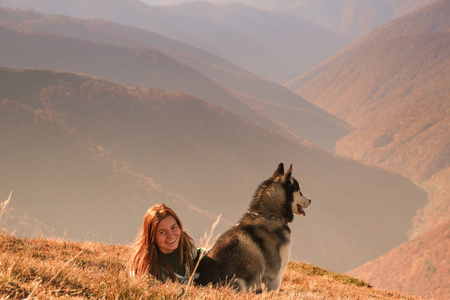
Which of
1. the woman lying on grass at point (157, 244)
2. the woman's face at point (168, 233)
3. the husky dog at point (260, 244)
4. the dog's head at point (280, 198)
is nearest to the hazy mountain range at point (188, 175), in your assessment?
the dog's head at point (280, 198)

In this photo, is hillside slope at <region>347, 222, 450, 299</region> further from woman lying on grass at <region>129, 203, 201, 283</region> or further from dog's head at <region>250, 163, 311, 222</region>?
woman lying on grass at <region>129, 203, 201, 283</region>

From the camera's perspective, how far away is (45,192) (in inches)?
4215

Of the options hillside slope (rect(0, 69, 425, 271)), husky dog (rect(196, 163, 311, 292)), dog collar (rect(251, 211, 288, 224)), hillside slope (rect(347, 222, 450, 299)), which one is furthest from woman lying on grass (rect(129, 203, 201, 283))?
hillside slope (rect(0, 69, 425, 271))

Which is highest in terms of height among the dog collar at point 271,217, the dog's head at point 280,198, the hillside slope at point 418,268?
the hillside slope at point 418,268

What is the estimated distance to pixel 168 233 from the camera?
17.2 ft

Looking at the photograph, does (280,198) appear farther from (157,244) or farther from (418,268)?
(418,268)

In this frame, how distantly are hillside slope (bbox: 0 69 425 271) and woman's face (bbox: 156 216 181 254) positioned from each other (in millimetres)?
96423

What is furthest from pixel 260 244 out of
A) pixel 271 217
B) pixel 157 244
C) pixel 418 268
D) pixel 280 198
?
pixel 418 268

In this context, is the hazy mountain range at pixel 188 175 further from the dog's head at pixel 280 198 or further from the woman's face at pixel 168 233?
the woman's face at pixel 168 233

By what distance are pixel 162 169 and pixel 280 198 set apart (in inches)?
4974

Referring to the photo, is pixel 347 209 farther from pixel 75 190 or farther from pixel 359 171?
pixel 75 190

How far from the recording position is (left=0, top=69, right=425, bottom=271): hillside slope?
108 metres

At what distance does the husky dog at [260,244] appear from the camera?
5555mm

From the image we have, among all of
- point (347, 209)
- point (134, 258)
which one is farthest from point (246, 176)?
point (134, 258)
